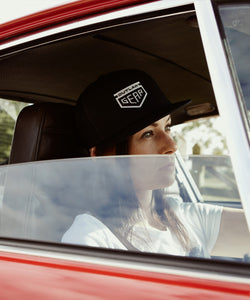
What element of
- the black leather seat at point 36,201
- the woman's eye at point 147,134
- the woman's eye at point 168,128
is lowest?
the black leather seat at point 36,201

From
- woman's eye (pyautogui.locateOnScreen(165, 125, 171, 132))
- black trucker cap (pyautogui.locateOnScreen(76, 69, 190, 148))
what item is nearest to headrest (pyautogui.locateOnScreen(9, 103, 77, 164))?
black trucker cap (pyautogui.locateOnScreen(76, 69, 190, 148))

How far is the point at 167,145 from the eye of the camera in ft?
6.26

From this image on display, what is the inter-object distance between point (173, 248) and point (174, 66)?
150 centimetres

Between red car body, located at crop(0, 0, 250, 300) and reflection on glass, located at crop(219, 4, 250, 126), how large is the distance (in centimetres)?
26

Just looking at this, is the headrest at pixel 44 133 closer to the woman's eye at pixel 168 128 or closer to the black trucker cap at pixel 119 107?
the black trucker cap at pixel 119 107

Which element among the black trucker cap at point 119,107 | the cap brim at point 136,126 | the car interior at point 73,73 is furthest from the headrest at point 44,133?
the cap brim at point 136,126

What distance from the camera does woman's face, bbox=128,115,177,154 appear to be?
187cm

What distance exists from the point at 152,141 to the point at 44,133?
564 mm

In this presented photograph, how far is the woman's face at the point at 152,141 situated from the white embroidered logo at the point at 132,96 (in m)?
0.12

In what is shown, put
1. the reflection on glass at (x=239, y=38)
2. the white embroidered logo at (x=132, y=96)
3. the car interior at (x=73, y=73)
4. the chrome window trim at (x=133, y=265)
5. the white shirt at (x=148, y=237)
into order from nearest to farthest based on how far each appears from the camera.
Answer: the chrome window trim at (x=133, y=265), the reflection on glass at (x=239, y=38), the white shirt at (x=148, y=237), the car interior at (x=73, y=73), the white embroidered logo at (x=132, y=96)

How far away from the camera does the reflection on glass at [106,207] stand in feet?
4.64

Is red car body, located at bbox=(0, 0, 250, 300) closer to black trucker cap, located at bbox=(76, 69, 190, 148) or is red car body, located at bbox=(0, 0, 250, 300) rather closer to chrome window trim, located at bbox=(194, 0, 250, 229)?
chrome window trim, located at bbox=(194, 0, 250, 229)

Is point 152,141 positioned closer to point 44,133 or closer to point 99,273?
point 44,133

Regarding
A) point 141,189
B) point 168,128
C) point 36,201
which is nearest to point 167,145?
point 168,128
